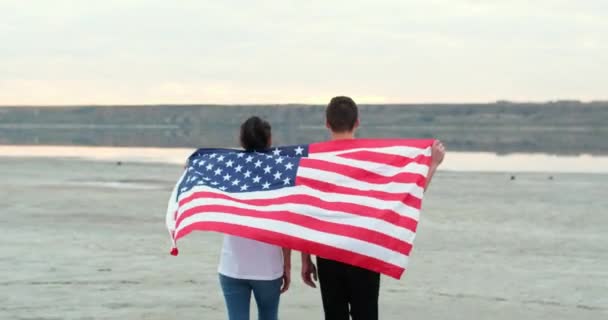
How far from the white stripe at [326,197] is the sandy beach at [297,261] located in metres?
2.85

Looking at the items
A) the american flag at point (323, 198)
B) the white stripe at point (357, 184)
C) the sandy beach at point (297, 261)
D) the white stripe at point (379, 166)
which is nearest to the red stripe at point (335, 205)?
the american flag at point (323, 198)

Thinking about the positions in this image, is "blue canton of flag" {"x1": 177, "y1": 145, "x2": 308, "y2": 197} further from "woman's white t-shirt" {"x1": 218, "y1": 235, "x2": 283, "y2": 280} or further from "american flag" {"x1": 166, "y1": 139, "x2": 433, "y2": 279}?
"woman's white t-shirt" {"x1": 218, "y1": 235, "x2": 283, "y2": 280}

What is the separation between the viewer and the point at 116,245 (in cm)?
1323

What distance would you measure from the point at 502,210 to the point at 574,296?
846cm

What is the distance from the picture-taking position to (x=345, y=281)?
5832 mm

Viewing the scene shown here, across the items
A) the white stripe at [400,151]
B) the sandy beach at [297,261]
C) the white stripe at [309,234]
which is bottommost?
the sandy beach at [297,261]

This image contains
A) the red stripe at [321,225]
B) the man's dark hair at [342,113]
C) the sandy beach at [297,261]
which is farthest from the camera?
the sandy beach at [297,261]

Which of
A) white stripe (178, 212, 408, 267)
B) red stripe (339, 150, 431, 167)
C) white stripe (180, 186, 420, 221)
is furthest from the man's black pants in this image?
red stripe (339, 150, 431, 167)

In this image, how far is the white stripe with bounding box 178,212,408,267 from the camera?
5.81 metres

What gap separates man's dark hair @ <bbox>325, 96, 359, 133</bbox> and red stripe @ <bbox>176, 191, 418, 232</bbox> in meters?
0.48

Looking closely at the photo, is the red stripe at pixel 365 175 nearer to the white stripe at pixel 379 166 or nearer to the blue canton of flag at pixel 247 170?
the white stripe at pixel 379 166

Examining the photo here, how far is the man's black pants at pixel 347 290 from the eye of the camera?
18.9 feet

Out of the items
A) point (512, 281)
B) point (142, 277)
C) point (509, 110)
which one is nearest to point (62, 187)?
point (142, 277)

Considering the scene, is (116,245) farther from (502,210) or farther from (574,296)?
(502,210)
